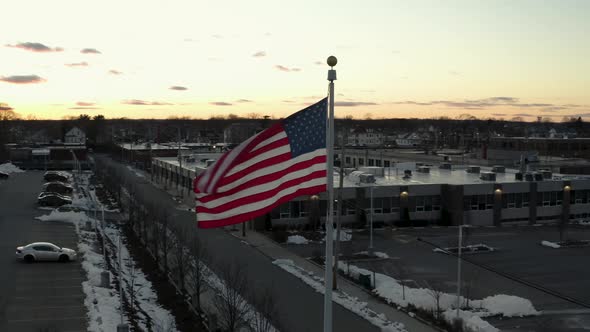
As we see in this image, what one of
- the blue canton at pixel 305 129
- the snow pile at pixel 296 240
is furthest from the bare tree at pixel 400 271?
the blue canton at pixel 305 129

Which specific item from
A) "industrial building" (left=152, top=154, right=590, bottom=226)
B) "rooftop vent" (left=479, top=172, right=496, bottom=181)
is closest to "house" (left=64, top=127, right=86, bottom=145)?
"industrial building" (left=152, top=154, right=590, bottom=226)

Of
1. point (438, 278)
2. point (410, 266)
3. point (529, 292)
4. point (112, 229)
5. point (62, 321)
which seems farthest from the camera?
point (112, 229)

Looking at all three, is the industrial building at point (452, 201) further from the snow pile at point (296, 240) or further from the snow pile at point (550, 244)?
the snow pile at point (550, 244)

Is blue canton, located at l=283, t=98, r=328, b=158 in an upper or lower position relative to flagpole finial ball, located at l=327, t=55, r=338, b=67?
lower

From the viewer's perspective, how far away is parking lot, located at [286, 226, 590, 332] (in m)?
20.5

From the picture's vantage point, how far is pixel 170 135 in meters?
184

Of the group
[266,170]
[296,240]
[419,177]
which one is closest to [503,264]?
[296,240]

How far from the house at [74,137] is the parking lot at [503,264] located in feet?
378

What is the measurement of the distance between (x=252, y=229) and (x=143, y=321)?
60.1ft

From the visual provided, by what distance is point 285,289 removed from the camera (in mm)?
22109

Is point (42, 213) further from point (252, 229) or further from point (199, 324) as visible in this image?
point (199, 324)

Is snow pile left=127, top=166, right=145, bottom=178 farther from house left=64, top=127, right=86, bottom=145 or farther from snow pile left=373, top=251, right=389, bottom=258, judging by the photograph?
house left=64, top=127, right=86, bottom=145

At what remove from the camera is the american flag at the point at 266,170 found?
8.76 metres

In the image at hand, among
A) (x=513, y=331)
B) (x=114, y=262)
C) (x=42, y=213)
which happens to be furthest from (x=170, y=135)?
(x=513, y=331)
